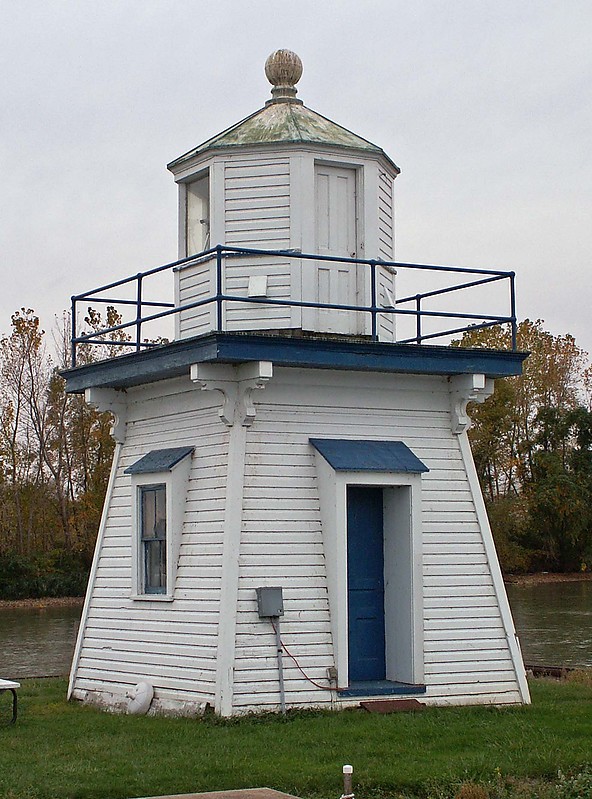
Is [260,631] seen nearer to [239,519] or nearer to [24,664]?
[239,519]

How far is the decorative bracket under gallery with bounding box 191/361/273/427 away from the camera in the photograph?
12.9 m

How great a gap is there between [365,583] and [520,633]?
17.4 meters

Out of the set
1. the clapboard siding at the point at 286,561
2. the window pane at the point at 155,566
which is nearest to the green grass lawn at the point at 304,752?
the clapboard siding at the point at 286,561

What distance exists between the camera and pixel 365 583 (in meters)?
13.8

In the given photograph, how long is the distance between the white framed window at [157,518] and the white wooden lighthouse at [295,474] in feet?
0.09

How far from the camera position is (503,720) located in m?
12.3

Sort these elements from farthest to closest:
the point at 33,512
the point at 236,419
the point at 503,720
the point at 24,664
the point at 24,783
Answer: the point at 33,512 → the point at 24,664 → the point at 236,419 → the point at 503,720 → the point at 24,783

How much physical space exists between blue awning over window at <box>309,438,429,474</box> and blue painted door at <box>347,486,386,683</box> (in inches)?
18.7

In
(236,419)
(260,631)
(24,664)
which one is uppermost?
(236,419)

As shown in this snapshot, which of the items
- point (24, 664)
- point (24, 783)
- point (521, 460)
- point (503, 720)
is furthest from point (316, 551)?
point (521, 460)

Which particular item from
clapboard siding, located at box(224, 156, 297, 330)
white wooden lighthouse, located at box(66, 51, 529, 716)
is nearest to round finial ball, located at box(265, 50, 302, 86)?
white wooden lighthouse, located at box(66, 51, 529, 716)

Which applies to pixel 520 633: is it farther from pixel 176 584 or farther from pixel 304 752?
pixel 304 752

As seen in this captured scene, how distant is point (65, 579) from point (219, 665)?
37092 millimetres

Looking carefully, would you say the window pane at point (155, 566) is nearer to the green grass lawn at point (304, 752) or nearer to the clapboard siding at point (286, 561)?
the clapboard siding at point (286, 561)
